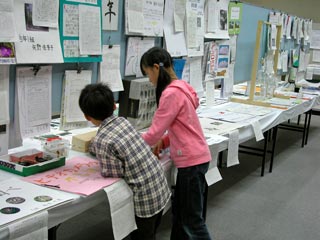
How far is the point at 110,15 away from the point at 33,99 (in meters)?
0.65

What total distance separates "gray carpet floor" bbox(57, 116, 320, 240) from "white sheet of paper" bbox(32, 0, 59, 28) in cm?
131

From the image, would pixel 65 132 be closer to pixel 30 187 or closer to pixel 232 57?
pixel 30 187

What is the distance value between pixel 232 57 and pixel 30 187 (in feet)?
8.45

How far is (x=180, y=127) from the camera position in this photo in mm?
1706

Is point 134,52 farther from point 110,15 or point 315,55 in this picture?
point 315,55

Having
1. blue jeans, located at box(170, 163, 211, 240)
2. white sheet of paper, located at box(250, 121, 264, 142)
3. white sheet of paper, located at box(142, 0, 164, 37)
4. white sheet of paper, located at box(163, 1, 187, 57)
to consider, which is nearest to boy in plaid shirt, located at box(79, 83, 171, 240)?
blue jeans, located at box(170, 163, 211, 240)

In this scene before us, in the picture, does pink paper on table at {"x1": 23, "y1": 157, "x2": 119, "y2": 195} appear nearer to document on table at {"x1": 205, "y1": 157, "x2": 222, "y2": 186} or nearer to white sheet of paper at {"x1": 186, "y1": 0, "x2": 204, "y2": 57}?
document on table at {"x1": 205, "y1": 157, "x2": 222, "y2": 186}

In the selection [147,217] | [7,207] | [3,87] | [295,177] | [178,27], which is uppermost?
[178,27]

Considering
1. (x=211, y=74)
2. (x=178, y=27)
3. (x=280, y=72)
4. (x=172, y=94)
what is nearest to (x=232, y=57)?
(x=211, y=74)

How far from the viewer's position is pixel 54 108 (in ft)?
6.15

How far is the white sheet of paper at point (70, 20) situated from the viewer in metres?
1.76

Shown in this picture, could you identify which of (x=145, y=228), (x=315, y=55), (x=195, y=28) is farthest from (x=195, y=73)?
(x=315, y=55)

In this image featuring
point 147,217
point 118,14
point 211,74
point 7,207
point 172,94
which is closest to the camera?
point 7,207

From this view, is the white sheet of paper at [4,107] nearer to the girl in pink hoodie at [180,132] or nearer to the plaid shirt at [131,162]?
the plaid shirt at [131,162]
